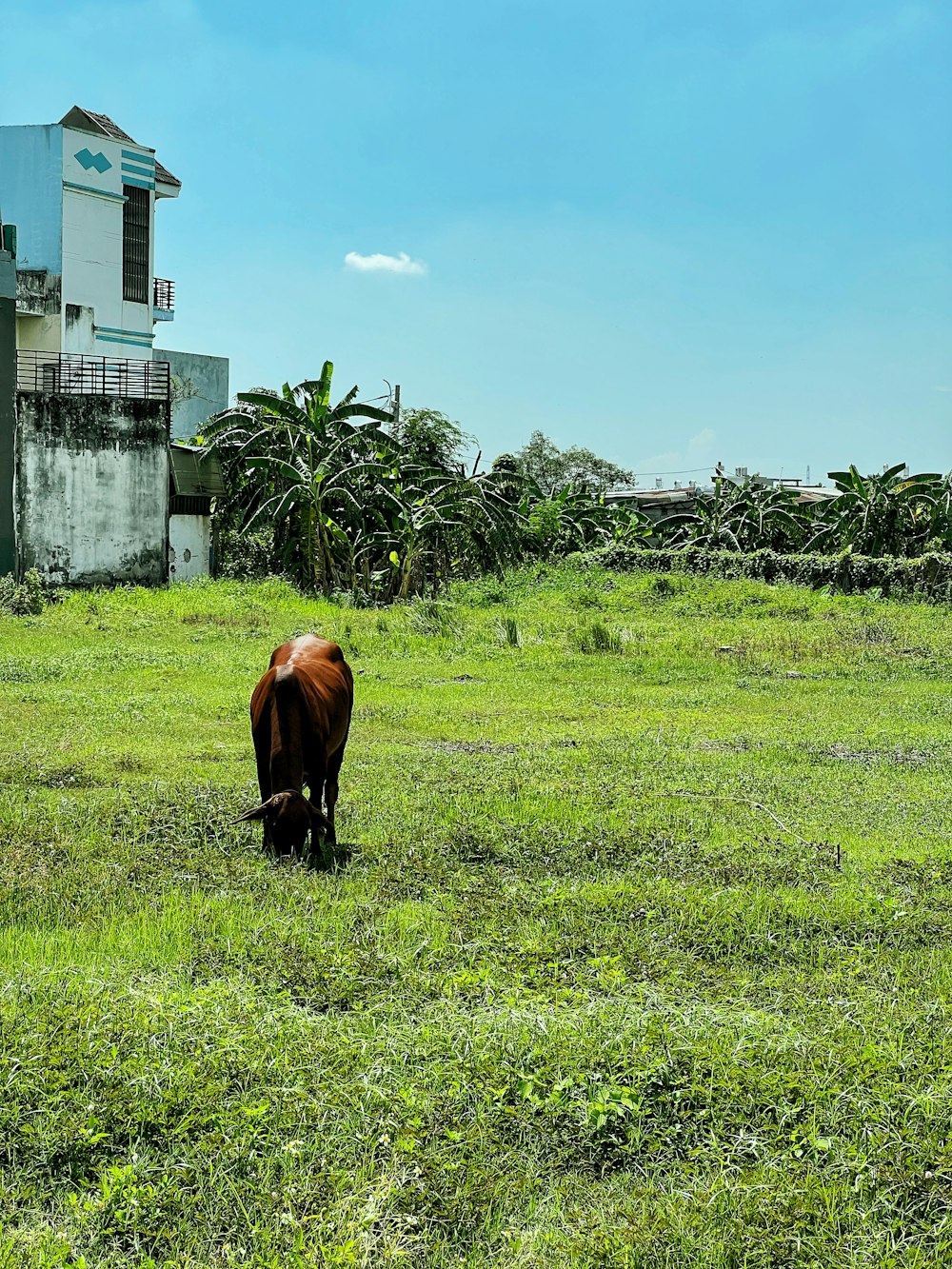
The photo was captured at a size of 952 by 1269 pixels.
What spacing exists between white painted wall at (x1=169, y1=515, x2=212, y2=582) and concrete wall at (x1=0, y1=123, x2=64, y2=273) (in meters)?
11.3

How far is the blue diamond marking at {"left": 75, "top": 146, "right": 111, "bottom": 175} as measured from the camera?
34.4m

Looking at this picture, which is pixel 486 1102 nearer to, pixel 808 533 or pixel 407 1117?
pixel 407 1117

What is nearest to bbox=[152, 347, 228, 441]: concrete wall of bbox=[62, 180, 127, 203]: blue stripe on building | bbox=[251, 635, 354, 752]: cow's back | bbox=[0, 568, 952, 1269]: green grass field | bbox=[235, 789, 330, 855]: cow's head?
bbox=[62, 180, 127, 203]: blue stripe on building

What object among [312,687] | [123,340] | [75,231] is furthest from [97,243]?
[312,687]

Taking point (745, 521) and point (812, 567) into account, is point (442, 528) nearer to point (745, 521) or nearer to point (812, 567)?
point (812, 567)

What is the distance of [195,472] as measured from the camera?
27844 mm

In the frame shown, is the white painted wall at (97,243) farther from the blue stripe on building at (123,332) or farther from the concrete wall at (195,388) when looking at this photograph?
the concrete wall at (195,388)

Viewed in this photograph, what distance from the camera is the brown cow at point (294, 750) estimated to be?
716 cm

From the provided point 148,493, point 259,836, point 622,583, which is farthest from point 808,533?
point 259,836

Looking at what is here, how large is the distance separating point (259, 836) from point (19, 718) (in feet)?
18.3

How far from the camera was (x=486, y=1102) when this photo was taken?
4.20m

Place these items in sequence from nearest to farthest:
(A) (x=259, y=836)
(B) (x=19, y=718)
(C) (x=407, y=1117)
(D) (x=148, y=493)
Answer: (C) (x=407, y=1117) < (A) (x=259, y=836) < (B) (x=19, y=718) < (D) (x=148, y=493)

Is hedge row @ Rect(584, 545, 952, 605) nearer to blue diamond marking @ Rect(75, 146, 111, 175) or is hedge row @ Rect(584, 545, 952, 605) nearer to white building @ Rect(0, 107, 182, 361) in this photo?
white building @ Rect(0, 107, 182, 361)

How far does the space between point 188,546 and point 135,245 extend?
13409 mm
